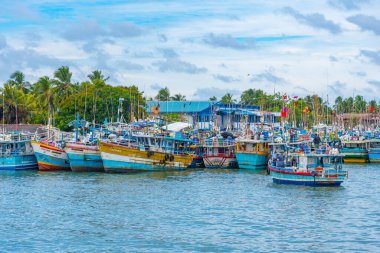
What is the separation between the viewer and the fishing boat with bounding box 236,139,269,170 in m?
68.9

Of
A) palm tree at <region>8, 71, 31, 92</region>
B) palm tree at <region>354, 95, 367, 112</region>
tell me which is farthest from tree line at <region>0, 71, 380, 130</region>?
palm tree at <region>354, 95, 367, 112</region>

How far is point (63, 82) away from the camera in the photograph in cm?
10462

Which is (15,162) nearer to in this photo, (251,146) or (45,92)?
(251,146)

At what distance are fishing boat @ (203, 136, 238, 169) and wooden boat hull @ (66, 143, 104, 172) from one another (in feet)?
41.4

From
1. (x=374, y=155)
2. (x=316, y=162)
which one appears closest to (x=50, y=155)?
(x=316, y=162)

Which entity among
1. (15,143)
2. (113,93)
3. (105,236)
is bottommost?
(105,236)

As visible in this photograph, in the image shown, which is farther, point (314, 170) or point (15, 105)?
point (15, 105)

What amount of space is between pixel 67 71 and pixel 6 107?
13112mm

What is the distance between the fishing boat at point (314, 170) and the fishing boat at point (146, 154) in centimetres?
1690

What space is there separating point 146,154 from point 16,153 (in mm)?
14426

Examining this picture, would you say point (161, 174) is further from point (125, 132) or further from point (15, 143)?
point (15, 143)

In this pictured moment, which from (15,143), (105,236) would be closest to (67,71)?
(15,143)

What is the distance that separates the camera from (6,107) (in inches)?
3772

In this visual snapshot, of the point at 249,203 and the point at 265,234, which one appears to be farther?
the point at 249,203
